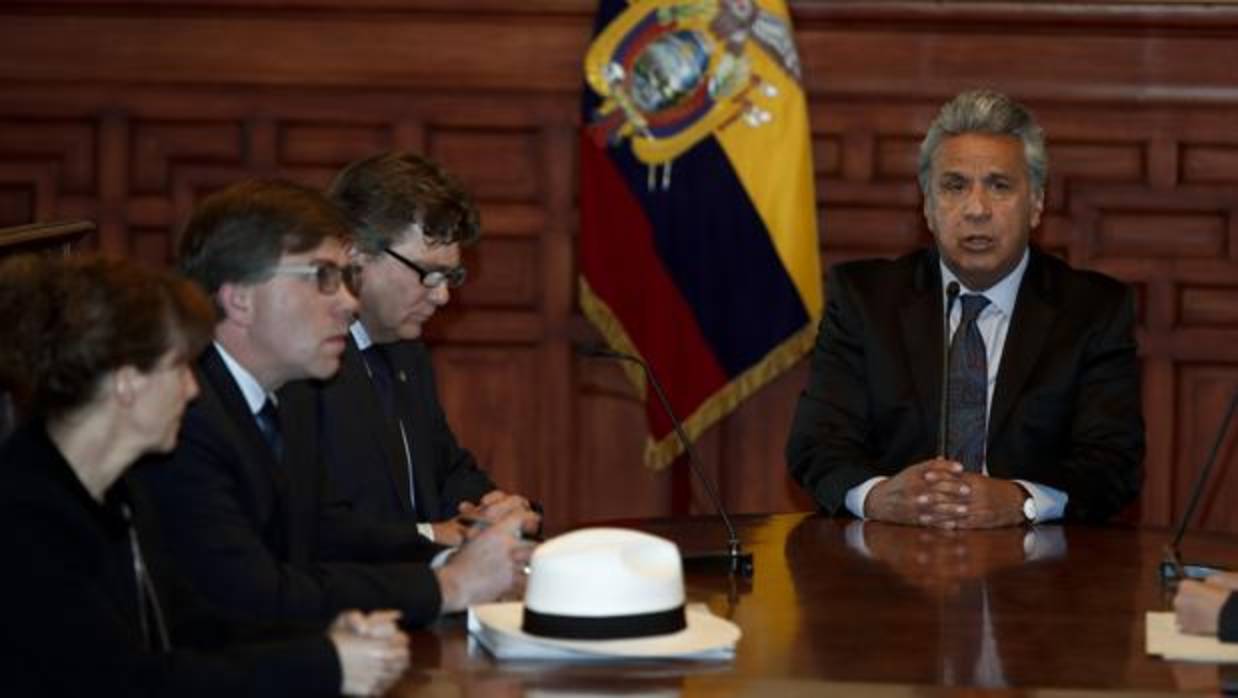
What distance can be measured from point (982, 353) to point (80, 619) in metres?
2.63

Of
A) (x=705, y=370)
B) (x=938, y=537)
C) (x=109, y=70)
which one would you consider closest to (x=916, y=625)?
(x=938, y=537)

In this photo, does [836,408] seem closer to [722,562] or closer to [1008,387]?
[1008,387]

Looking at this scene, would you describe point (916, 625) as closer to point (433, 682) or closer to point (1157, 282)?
point (433, 682)

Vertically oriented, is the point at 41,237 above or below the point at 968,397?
above

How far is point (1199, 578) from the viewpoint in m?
3.57

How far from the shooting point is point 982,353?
15.4 feet

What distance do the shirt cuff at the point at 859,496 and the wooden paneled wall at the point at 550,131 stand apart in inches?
69.8

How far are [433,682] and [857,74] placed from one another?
11.7 feet

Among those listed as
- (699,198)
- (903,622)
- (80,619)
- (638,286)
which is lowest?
(903,622)

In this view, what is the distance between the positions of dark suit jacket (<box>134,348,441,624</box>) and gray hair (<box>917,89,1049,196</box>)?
75.6 inches

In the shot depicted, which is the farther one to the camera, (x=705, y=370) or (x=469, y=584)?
(x=705, y=370)

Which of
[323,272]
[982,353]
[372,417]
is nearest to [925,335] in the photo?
[982,353]

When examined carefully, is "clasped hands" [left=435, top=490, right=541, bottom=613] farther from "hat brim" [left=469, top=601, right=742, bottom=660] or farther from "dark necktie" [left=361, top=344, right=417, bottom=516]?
"dark necktie" [left=361, top=344, right=417, bottom=516]

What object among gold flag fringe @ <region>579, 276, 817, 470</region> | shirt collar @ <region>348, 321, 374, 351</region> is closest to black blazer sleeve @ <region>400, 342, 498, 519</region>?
shirt collar @ <region>348, 321, 374, 351</region>
